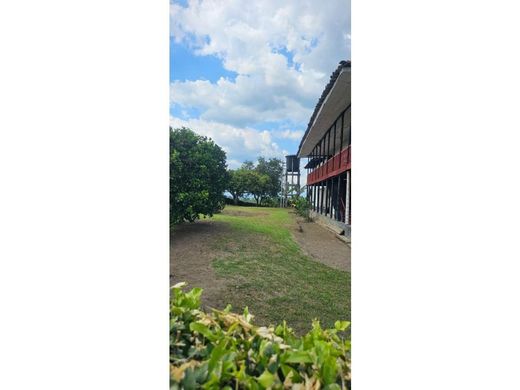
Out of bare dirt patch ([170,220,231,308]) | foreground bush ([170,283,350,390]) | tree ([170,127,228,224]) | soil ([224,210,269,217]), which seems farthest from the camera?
soil ([224,210,269,217])

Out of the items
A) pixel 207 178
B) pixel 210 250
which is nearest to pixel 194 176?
pixel 207 178

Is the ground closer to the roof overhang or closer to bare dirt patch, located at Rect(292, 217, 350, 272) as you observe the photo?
bare dirt patch, located at Rect(292, 217, 350, 272)

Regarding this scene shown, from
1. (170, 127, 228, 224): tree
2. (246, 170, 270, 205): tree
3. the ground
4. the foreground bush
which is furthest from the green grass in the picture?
the foreground bush

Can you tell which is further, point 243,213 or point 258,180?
point 243,213

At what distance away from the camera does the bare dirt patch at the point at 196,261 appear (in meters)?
1.30

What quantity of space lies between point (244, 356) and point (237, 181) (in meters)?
1.02

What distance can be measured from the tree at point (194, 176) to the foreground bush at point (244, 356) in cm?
68

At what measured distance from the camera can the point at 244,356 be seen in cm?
79

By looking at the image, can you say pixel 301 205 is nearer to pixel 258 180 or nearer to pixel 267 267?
pixel 258 180

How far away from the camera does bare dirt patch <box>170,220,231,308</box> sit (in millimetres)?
1297
